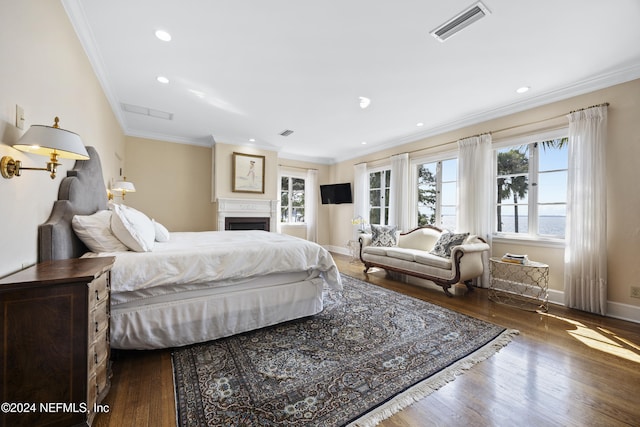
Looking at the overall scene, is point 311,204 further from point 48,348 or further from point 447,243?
point 48,348

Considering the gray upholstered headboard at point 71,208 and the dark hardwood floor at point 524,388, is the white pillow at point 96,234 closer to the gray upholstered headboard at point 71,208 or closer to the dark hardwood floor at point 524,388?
the gray upholstered headboard at point 71,208

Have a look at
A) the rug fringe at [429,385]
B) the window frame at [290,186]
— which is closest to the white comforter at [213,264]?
the rug fringe at [429,385]

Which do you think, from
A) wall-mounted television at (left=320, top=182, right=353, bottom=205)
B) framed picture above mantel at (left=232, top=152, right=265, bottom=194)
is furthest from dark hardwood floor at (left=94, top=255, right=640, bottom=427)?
wall-mounted television at (left=320, top=182, right=353, bottom=205)

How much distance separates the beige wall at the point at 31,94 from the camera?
4.13 ft

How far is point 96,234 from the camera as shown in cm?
194

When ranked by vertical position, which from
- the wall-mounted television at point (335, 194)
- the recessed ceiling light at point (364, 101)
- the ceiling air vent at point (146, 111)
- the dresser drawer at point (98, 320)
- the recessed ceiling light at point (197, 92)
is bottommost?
the dresser drawer at point (98, 320)

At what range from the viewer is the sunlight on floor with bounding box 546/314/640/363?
2.05 meters

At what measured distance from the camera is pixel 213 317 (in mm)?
2113

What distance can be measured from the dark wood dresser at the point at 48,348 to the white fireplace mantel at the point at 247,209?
4.16 m

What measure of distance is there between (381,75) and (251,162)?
11.8 feet

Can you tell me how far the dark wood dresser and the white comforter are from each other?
21.4 inches

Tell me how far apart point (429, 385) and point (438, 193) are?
3817 mm

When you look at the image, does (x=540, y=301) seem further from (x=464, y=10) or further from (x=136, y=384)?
(x=136, y=384)

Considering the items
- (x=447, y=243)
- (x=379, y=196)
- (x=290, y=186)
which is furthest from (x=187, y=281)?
(x=290, y=186)
